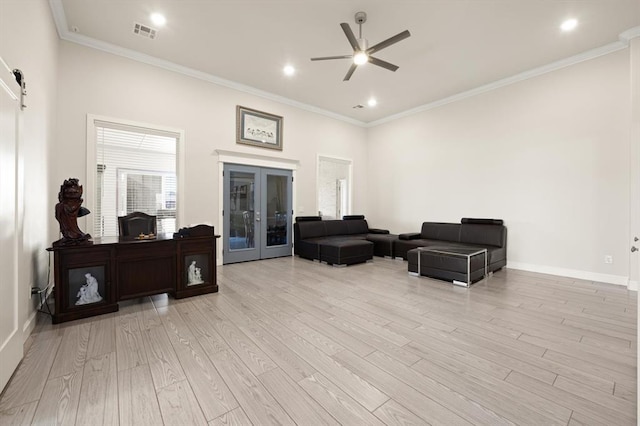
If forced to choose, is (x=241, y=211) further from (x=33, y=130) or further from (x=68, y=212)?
(x=33, y=130)

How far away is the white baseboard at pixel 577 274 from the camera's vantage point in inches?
164

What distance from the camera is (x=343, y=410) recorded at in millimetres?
1598

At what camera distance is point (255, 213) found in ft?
19.9

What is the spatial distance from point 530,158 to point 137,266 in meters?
6.62

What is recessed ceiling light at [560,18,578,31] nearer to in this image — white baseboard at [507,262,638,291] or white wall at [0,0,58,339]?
white baseboard at [507,262,638,291]

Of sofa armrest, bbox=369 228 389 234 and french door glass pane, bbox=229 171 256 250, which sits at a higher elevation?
french door glass pane, bbox=229 171 256 250

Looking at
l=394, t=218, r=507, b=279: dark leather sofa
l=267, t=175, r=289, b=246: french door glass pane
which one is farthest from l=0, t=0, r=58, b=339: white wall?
l=394, t=218, r=507, b=279: dark leather sofa

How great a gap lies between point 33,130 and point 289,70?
3.76 metres

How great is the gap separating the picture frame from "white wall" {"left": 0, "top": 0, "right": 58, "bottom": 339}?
282cm

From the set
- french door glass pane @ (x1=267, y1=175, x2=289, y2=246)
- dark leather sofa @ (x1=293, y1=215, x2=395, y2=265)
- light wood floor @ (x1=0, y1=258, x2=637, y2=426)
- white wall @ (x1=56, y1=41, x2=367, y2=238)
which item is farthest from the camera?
french door glass pane @ (x1=267, y1=175, x2=289, y2=246)

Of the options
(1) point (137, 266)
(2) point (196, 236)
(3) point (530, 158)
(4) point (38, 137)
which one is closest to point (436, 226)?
(3) point (530, 158)

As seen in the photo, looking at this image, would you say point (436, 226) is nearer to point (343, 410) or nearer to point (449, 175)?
point (449, 175)

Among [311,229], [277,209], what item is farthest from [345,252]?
[277,209]

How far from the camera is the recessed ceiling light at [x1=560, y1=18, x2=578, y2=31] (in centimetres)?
370
